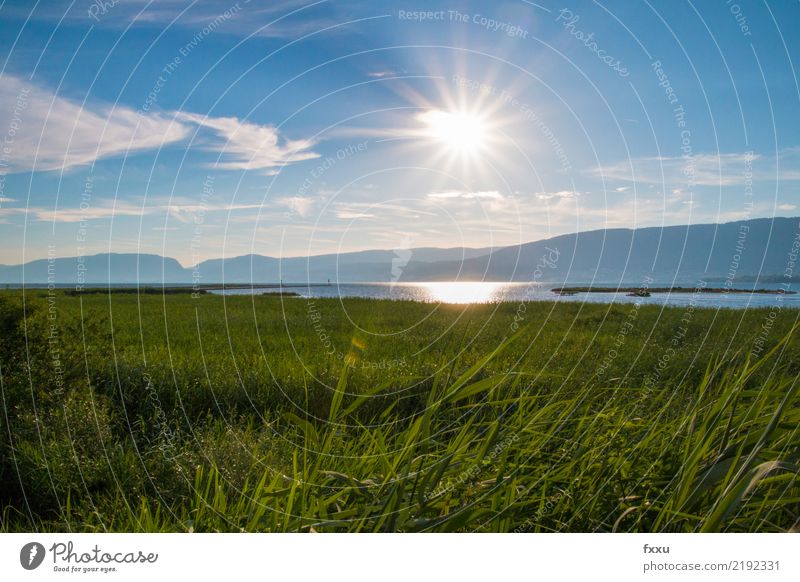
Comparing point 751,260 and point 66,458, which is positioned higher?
point 751,260

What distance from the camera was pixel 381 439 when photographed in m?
2.53

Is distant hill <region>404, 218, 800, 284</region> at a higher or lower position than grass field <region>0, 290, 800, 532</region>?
higher

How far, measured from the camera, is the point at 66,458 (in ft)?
12.5

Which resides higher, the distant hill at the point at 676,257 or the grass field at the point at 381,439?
the distant hill at the point at 676,257

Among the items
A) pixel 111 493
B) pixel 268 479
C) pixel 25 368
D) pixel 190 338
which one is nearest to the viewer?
pixel 268 479

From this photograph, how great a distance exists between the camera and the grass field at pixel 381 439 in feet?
7.70

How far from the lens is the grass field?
2346 millimetres
